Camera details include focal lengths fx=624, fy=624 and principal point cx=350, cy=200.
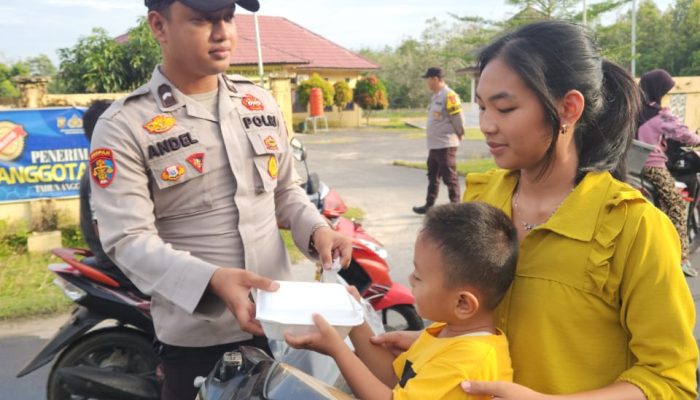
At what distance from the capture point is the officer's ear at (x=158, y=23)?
1.76 m

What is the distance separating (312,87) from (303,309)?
21.5 meters

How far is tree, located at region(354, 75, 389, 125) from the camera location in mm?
24547

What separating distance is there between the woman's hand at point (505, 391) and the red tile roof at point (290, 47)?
22.0 meters

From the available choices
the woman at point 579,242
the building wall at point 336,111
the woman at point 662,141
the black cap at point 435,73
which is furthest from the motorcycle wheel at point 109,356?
the building wall at point 336,111

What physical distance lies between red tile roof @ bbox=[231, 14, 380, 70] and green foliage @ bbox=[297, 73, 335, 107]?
90 centimetres

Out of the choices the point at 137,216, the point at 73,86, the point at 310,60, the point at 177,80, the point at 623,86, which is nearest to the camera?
the point at 623,86

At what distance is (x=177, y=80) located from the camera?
1856mm

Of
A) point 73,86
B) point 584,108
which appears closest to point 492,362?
point 584,108

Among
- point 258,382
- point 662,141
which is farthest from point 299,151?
point 662,141

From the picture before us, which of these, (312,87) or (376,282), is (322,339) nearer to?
(376,282)

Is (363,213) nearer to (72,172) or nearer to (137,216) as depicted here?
(72,172)

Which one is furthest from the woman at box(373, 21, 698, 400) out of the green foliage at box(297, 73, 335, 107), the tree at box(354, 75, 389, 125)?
the tree at box(354, 75, 389, 125)

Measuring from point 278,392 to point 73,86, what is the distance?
8.27 m

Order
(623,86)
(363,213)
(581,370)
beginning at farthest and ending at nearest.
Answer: (363,213), (623,86), (581,370)
